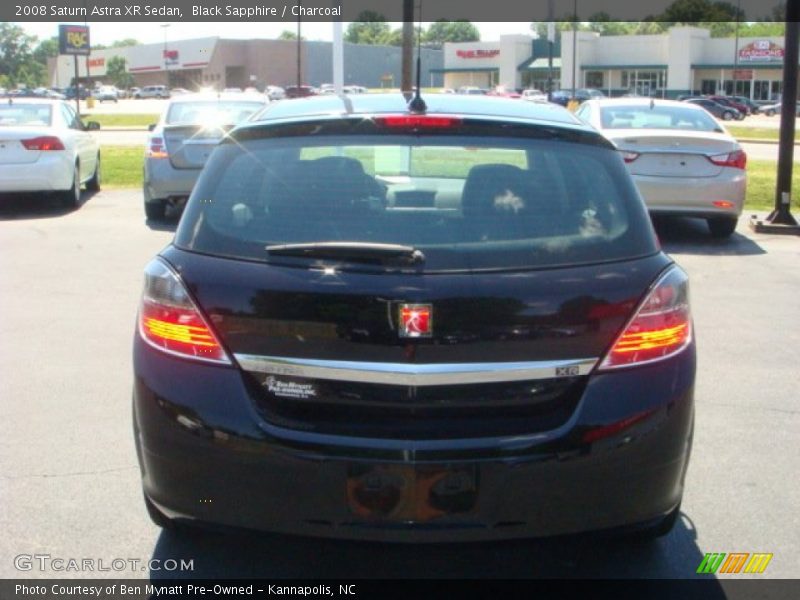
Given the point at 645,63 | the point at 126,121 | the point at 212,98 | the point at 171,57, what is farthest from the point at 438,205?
the point at 171,57

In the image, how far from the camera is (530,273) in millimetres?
3320

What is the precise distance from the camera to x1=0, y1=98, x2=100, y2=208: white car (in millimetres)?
13641

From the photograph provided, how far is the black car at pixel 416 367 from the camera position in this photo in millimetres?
3195

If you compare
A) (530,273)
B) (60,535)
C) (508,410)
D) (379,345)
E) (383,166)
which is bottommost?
(60,535)

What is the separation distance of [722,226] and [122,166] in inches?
510

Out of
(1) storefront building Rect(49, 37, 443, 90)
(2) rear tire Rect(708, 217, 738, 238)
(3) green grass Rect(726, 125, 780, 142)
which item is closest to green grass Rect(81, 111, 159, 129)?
(3) green grass Rect(726, 125, 780, 142)

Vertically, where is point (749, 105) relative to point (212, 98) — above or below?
above

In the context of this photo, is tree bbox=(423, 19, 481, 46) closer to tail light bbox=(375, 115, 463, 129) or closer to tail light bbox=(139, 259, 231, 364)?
tail light bbox=(375, 115, 463, 129)

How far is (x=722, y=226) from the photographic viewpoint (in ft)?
39.9

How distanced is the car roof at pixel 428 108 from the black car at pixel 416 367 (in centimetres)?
40

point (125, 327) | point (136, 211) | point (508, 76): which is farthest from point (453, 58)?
point (125, 327)

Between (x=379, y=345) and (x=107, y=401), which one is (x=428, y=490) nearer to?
(x=379, y=345)

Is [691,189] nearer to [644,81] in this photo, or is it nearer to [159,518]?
[159,518]

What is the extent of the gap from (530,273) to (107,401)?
3372mm
